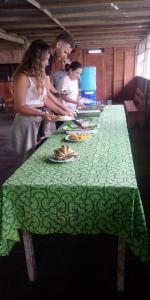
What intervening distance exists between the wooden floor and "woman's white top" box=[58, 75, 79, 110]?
1.41 metres

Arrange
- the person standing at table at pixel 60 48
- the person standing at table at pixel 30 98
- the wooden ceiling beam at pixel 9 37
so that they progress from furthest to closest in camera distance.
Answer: the wooden ceiling beam at pixel 9 37 < the person standing at table at pixel 60 48 < the person standing at table at pixel 30 98

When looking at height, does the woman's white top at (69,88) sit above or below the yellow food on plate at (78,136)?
above

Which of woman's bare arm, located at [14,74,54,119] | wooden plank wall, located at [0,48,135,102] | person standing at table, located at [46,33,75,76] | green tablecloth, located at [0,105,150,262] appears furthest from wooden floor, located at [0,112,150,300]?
wooden plank wall, located at [0,48,135,102]

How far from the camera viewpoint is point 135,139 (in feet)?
14.4

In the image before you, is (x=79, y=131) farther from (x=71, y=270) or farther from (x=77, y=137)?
(x=71, y=270)

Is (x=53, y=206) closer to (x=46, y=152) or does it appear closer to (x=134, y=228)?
(x=134, y=228)

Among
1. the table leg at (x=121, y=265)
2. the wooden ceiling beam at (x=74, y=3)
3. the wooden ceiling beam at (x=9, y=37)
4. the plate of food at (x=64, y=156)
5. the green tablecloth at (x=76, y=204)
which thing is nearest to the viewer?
the green tablecloth at (x=76, y=204)

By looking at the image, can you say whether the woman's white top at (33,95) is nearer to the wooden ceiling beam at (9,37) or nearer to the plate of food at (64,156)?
the plate of food at (64,156)

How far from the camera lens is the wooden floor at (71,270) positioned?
1.48 m

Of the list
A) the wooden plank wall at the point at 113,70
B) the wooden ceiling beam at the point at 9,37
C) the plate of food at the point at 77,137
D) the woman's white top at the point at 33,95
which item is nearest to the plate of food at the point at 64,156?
the plate of food at the point at 77,137

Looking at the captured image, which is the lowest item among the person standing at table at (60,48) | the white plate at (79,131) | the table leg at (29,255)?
the table leg at (29,255)

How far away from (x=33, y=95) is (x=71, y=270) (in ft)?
4.08

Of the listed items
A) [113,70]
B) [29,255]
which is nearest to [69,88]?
[29,255]

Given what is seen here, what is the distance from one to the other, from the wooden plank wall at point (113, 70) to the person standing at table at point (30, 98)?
6.81m
